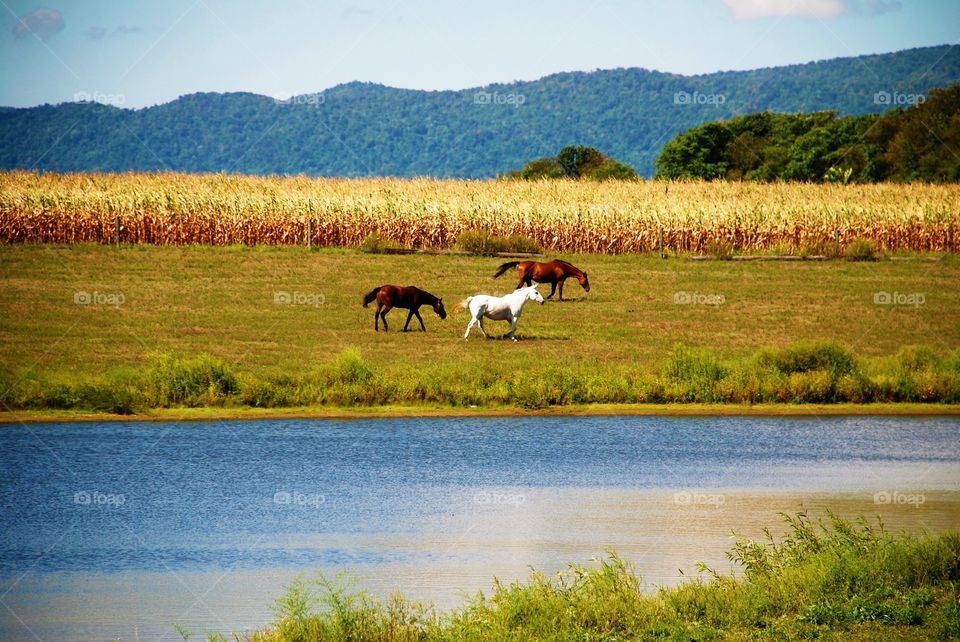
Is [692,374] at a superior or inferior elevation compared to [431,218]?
inferior

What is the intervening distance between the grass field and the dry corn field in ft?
8.00

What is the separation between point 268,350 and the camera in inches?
1138

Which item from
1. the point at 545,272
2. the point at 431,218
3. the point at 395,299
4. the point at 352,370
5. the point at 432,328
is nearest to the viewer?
the point at 352,370

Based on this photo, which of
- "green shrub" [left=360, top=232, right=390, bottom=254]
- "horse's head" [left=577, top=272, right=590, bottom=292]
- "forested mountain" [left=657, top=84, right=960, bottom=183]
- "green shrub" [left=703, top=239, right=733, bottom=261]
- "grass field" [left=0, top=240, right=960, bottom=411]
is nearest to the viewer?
"grass field" [left=0, top=240, right=960, bottom=411]

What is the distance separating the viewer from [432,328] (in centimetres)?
3189

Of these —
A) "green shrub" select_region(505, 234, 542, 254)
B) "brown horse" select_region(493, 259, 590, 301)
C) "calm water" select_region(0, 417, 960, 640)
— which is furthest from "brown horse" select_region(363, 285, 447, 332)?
"green shrub" select_region(505, 234, 542, 254)

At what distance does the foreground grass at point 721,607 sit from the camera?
11.0 metres

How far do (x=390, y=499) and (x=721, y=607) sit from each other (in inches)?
269

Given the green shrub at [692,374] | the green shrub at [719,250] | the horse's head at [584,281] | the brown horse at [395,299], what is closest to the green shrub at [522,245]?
the green shrub at [719,250]

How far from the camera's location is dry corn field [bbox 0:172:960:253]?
45875 mm

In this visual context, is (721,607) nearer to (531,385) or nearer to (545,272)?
(531,385)

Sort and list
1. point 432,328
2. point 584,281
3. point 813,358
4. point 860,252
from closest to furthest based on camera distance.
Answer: point 813,358
point 432,328
point 584,281
point 860,252

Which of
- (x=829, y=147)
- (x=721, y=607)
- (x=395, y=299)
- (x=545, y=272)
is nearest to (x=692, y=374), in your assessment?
(x=395, y=299)

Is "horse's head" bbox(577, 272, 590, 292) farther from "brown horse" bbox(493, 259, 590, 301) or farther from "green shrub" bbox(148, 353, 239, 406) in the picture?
"green shrub" bbox(148, 353, 239, 406)
